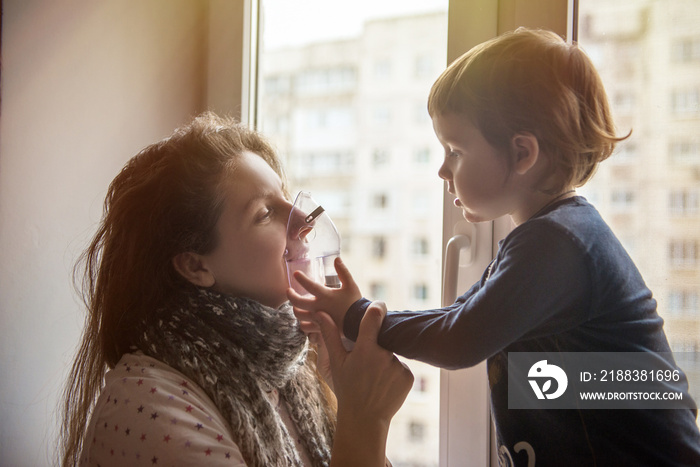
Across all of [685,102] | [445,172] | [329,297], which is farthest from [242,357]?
[685,102]

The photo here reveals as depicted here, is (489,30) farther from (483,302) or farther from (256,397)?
(256,397)

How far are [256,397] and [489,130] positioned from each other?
0.58 m

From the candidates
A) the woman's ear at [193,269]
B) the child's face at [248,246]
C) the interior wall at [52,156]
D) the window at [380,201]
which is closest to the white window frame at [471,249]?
the window at [380,201]

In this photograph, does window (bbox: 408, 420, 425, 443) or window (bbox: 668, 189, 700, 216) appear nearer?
window (bbox: 668, 189, 700, 216)

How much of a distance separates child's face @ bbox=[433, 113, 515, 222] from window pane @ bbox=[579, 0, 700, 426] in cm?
27

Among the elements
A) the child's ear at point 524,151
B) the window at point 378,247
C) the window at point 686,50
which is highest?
the window at point 686,50

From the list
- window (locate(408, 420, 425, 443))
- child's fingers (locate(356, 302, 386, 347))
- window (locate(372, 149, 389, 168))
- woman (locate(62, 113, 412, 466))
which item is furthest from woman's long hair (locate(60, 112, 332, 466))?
window (locate(408, 420, 425, 443))

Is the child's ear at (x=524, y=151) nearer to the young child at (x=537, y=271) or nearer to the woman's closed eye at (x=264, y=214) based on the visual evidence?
the young child at (x=537, y=271)

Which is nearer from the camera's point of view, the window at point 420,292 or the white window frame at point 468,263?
the white window frame at point 468,263

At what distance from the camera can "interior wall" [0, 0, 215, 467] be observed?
3.59 ft

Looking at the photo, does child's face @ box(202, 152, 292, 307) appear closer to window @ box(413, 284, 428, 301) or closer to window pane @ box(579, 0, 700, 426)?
window @ box(413, 284, 428, 301)

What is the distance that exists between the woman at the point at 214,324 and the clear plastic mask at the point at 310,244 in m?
0.02

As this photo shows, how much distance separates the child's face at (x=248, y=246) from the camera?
3.12ft

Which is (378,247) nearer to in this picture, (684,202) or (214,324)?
(214,324)
